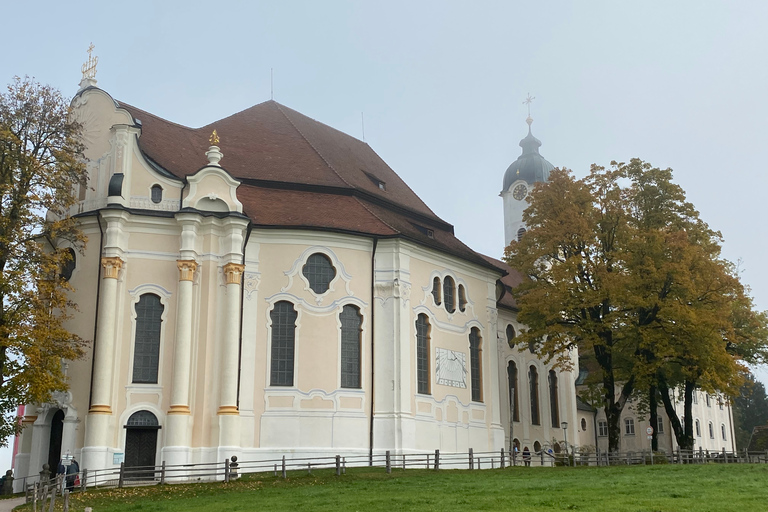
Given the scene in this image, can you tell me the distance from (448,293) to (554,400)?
Result: 1314cm

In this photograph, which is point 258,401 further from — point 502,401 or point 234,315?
point 502,401

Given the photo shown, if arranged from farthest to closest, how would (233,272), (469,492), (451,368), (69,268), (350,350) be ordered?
(451,368) < (350,350) < (69,268) < (233,272) < (469,492)

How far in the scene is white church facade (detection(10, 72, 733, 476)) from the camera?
2997 cm

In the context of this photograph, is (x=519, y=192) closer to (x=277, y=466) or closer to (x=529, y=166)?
(x=529, y=166)

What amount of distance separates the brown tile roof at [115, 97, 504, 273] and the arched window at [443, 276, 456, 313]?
49.4 inches

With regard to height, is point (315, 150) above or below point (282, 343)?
above

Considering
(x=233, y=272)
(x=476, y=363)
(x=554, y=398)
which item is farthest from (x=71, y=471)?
(x=554, y=398)

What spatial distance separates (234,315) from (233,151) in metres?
9.50

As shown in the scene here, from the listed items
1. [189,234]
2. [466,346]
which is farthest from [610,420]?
[189,234]

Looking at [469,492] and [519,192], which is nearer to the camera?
[469,492]

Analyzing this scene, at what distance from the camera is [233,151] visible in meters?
37.6

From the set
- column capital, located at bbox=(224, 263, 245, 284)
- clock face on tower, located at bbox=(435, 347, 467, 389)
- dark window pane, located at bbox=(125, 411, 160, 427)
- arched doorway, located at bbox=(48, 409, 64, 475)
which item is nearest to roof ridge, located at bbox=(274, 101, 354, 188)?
column capital, located at bbox=(224, 263, 245, 284)

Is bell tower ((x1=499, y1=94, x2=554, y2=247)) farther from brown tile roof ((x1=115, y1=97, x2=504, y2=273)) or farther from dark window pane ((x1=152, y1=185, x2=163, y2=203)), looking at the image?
dark window pane ((x1=152, y1=185, x2=163, y2=203))

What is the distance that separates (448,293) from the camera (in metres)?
37.0
